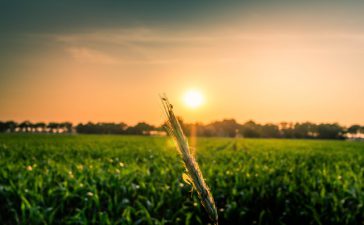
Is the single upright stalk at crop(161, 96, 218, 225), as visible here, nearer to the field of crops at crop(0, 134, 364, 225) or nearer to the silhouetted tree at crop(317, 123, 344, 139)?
the field of crops at crop(0, 134, 364, 225)

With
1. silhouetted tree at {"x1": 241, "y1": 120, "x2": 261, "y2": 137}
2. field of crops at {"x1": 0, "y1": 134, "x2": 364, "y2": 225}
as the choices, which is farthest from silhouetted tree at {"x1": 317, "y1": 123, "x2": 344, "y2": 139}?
field of crops at {"x1": 0, "y1": 134, "x2": 364, "y2": 225}

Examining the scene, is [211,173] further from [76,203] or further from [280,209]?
[76,203]

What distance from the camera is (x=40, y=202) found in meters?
5.51

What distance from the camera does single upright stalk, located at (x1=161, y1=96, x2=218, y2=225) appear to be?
22.6 inches

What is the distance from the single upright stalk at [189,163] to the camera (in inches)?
22.6

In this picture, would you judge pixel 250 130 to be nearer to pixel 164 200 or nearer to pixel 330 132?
pixel 330 132

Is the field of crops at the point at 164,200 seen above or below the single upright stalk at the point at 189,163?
below

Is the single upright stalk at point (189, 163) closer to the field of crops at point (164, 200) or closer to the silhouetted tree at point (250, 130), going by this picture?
the field of crops at point (164, 200)

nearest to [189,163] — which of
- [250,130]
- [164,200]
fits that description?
[164,200]

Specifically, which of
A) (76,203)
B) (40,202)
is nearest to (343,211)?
(76,203)

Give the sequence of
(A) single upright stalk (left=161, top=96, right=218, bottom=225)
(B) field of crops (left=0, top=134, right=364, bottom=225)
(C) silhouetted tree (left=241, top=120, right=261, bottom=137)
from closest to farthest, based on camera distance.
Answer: (A) single upright stalk (left=161, top=96, right=218, bottom=225), (B) field of crops (left=0, top=134, right=364, bottom=225), (C) silhouetted tree (left=241, top=120, right=261, bottom=137)

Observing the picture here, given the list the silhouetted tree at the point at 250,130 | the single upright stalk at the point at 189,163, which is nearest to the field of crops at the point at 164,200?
the single upright stalk at the point at 189,163

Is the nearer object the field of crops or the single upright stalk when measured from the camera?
the single upright stalk

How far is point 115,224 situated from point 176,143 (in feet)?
14.6
